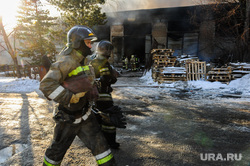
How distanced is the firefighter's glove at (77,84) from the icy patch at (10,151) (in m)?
2.10

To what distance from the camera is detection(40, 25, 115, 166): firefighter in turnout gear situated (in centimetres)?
179

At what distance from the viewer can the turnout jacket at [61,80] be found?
69.2 inches

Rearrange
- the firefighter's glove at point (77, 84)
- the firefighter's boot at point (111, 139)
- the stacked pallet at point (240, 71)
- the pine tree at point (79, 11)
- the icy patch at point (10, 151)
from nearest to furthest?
the firefighter's glove at point (77, 84) < the icy patch at point (10, 151) < the firefighter's boot at point (111, 139) < the stacked pallet at point (240, 71) < the pine tree at point (79, 11)

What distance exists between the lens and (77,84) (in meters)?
1.89

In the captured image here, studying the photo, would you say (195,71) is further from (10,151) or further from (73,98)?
(10,151)

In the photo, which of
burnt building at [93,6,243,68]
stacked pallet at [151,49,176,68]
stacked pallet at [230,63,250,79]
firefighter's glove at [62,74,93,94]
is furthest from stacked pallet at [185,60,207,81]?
firefighter's glove at [62,74,93,94]

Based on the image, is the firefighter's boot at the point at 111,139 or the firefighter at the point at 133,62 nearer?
the firefighter's boot at the point at 111,139

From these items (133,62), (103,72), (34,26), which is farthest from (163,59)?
(34,26)

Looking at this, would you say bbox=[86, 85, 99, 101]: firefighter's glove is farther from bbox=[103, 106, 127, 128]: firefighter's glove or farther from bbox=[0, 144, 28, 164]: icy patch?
bbox=[0, 144, 28, 164]: icy patch

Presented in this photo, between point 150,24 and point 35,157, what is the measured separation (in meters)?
19.9

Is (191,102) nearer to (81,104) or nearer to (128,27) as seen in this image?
(81,104)

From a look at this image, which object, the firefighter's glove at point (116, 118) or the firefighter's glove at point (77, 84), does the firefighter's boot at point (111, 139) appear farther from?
the firefighter's glove at point (77, 84)
